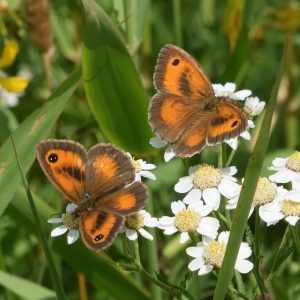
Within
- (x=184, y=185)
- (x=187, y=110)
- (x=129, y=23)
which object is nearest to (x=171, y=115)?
(x=187, y=110)

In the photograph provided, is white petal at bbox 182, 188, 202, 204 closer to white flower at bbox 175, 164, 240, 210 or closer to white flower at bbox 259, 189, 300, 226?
white flower at bbox 175, 164, 240, 210

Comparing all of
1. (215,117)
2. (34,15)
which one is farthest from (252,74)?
(215,117)

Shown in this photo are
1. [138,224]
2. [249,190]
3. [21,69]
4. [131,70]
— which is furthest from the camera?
[21,69]

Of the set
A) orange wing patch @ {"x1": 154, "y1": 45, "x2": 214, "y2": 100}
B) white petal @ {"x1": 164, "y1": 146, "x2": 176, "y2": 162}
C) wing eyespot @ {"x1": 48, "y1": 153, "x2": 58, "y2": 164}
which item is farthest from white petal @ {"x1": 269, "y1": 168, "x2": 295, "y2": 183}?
wing eyespot @ {"x1": 48, "y1": 153, "x2": 58, "y2": 164}

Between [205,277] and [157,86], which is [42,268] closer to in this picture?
[205,277]

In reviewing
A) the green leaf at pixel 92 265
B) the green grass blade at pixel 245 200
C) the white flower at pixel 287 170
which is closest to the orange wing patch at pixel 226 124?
the white flower at pixel 287 170

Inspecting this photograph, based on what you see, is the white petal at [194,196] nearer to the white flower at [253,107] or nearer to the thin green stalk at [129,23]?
the white flower at [253,107]

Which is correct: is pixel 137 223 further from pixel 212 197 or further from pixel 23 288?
pixel 23 288
